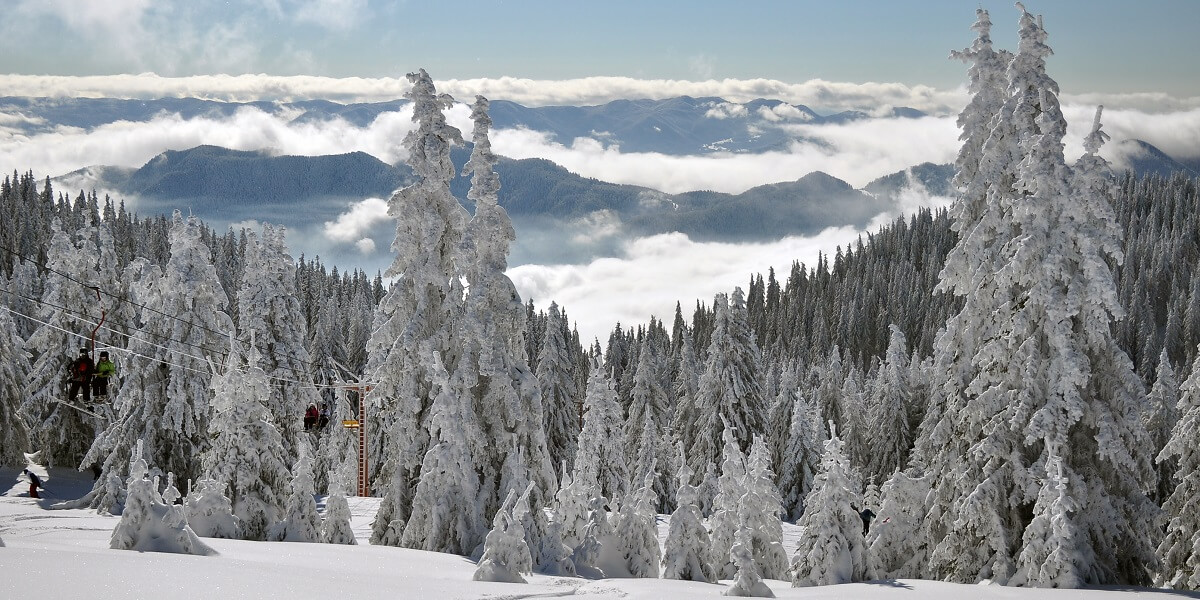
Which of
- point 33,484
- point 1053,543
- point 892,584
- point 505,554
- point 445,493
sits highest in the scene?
point 1053,543

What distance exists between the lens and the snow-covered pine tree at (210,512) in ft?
91.7

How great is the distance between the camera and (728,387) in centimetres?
5569

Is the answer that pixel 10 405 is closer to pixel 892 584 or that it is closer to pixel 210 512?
pixel 210 512

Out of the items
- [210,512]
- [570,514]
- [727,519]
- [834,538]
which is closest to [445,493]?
[570,514]

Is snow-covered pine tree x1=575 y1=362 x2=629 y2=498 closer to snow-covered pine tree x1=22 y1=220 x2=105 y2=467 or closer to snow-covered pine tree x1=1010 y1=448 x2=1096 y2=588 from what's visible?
snow-covered pine tree x1=22 y1=220 x2=105 y2=467

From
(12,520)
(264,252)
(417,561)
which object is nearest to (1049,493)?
(417,561)

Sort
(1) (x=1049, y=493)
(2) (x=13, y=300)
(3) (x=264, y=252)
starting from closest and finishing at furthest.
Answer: (1) (x=1049, y=493) → (3) (x=264, y=252) → (2) (x=13, y=300)

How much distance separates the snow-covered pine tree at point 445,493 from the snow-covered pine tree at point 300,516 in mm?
2992

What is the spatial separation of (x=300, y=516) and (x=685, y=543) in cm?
1123

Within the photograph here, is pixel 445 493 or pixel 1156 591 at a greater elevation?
pixel 1156 591

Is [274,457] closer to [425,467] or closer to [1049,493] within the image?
[425,467]

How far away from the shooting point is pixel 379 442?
166 ft

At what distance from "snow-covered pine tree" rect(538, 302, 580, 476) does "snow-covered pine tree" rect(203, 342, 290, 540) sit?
20.3m

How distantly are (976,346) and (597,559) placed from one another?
37.7ft
